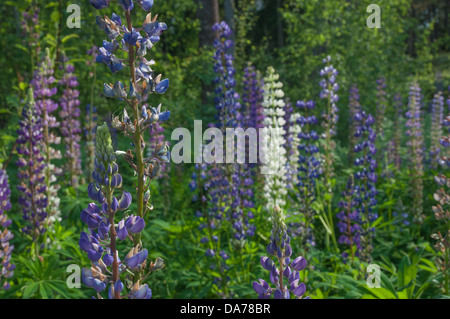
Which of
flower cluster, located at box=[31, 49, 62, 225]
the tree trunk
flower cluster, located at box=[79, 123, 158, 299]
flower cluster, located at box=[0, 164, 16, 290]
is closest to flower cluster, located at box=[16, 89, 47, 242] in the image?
flower cluster, located at box=[31, 49, 62, 225]

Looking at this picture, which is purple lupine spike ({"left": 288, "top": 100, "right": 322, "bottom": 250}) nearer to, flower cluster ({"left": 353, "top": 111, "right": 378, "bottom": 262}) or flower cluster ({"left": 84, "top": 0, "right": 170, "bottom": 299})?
flower cluster ({"left": 353, "top": 111, "right": 378, "bottom": 262})

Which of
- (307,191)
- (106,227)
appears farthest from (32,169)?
(106,227)

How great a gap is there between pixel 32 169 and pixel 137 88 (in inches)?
86.7

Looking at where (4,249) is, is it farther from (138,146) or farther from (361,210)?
(361,210)

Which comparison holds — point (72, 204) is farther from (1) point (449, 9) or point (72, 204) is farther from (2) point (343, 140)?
(1) point (449, 9)

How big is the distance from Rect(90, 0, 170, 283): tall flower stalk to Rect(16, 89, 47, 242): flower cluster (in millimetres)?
2054

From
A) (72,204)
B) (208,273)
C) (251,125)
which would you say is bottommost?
(208,273)

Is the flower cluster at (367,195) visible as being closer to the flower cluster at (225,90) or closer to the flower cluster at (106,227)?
the flower cluster at (225,90)

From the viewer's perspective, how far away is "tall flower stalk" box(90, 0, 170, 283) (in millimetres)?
1320

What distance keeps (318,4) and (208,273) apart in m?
7.21

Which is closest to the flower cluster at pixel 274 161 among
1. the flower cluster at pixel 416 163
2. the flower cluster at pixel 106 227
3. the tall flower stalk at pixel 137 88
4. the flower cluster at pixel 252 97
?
the flower cluster at pixel 252 97

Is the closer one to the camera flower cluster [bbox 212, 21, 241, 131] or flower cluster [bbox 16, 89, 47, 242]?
flower cluster [bbox 16, 89, 47, 242]

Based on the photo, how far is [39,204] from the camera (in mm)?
3248
